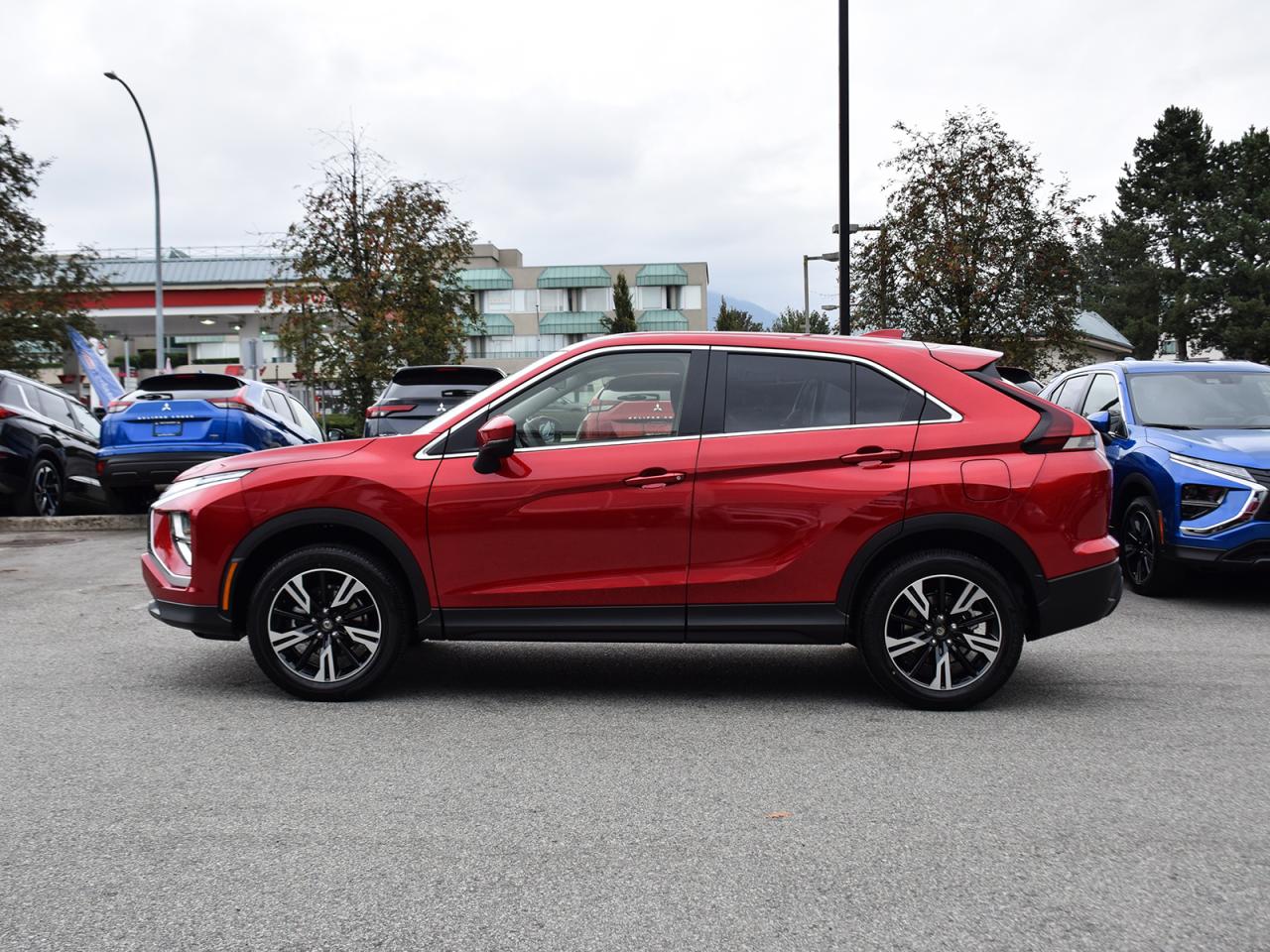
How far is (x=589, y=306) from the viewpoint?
89.2m

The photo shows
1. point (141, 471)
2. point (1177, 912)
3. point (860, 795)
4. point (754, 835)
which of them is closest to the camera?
point (1177, 912)

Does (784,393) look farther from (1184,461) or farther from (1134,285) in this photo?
(1134,285)

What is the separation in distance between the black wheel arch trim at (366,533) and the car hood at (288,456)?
28cm

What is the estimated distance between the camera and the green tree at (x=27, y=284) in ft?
72.3

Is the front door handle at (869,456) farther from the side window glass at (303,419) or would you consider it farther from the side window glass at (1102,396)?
the side window glass at (303,419)

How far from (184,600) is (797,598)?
2.92 m

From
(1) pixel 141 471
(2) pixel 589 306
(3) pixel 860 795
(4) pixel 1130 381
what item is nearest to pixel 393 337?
(1) pixel 141 471

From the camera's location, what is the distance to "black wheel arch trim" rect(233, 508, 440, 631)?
5.30 meters

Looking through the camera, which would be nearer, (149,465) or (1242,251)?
(149,465)

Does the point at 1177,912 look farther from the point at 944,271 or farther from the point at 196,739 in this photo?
the point at 944,271

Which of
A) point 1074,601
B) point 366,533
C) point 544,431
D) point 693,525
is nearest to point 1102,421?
point 1074,601

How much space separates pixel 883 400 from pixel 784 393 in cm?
47

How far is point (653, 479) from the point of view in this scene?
5.23 meters

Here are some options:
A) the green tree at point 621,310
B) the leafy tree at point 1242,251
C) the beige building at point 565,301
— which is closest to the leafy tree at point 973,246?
the leafy tree at point 1242,251
